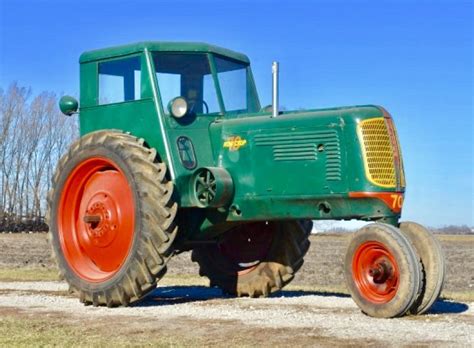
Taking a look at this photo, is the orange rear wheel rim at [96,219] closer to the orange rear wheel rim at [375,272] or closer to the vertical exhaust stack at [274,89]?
the vertical exhaust stack at [274,89]

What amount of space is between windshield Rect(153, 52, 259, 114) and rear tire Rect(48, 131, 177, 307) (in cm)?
92

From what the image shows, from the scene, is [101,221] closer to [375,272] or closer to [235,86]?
[235,86]

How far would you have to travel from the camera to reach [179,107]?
10.2 metres

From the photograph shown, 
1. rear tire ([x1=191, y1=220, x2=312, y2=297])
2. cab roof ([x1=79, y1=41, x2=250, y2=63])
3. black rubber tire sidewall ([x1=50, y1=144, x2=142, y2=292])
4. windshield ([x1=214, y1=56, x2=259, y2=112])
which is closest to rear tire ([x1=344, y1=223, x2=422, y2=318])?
rear tire ([x1=191, y1=220, x2=312, y2=297])

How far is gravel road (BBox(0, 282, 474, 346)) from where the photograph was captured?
7.45m

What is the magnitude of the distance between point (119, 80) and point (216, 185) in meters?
2.17

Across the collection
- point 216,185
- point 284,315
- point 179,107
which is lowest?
point 284,315

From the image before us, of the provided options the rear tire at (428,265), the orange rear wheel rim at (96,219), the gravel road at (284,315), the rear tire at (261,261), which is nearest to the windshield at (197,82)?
the orange rear wheel rim at (96,219)

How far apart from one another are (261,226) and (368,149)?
301 cm

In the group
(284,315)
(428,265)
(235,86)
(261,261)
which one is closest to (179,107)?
(235,86)

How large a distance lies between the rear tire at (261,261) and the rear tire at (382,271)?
2.37 m

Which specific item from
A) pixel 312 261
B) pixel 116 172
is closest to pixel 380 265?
pixel 116 172

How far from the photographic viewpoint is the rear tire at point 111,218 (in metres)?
9.70

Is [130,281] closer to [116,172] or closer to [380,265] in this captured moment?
[116,172]
